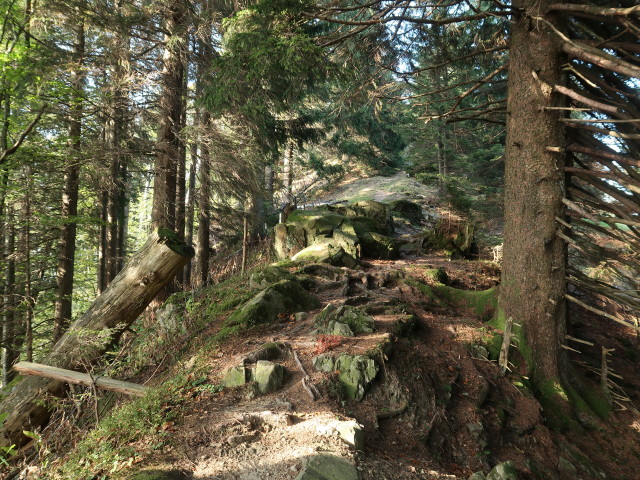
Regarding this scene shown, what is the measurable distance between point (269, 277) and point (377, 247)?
13.6 feet

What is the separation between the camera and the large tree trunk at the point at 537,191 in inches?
201

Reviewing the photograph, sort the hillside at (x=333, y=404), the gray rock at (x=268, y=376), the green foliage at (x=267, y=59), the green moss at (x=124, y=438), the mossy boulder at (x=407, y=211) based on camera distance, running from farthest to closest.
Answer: the mossy boulder at (x=407, y=211) < the green foliage at (x=267, y=59) < the gray rock at (x=268, y=376) < the hillside at (x=333, y=404) < the green moss at (x=124, y=438)

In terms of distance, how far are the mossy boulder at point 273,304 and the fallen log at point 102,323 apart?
129 cm

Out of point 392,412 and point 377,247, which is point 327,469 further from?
point 377,247

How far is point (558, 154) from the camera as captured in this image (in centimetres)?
514

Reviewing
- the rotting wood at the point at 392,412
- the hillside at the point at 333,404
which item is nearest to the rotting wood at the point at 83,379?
the hillside at the point at 333,404

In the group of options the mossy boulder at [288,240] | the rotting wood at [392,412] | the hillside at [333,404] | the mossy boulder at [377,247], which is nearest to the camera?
the hillside at [333,404]

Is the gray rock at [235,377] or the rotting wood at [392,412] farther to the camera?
the gray rock at [235,377]

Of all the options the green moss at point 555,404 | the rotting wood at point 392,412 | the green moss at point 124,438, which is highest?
the green moss at point 124,438

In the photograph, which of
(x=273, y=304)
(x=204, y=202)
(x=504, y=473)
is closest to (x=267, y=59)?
(x=273, y=304)

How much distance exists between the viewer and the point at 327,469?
2.77 metres

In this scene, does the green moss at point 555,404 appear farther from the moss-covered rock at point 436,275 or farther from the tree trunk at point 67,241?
the tree trunk at point 67,241

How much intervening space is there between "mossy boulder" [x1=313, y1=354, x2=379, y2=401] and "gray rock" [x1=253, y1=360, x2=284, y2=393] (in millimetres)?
501

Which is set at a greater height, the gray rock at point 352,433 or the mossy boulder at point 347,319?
the mossy boulder at point 347,319
